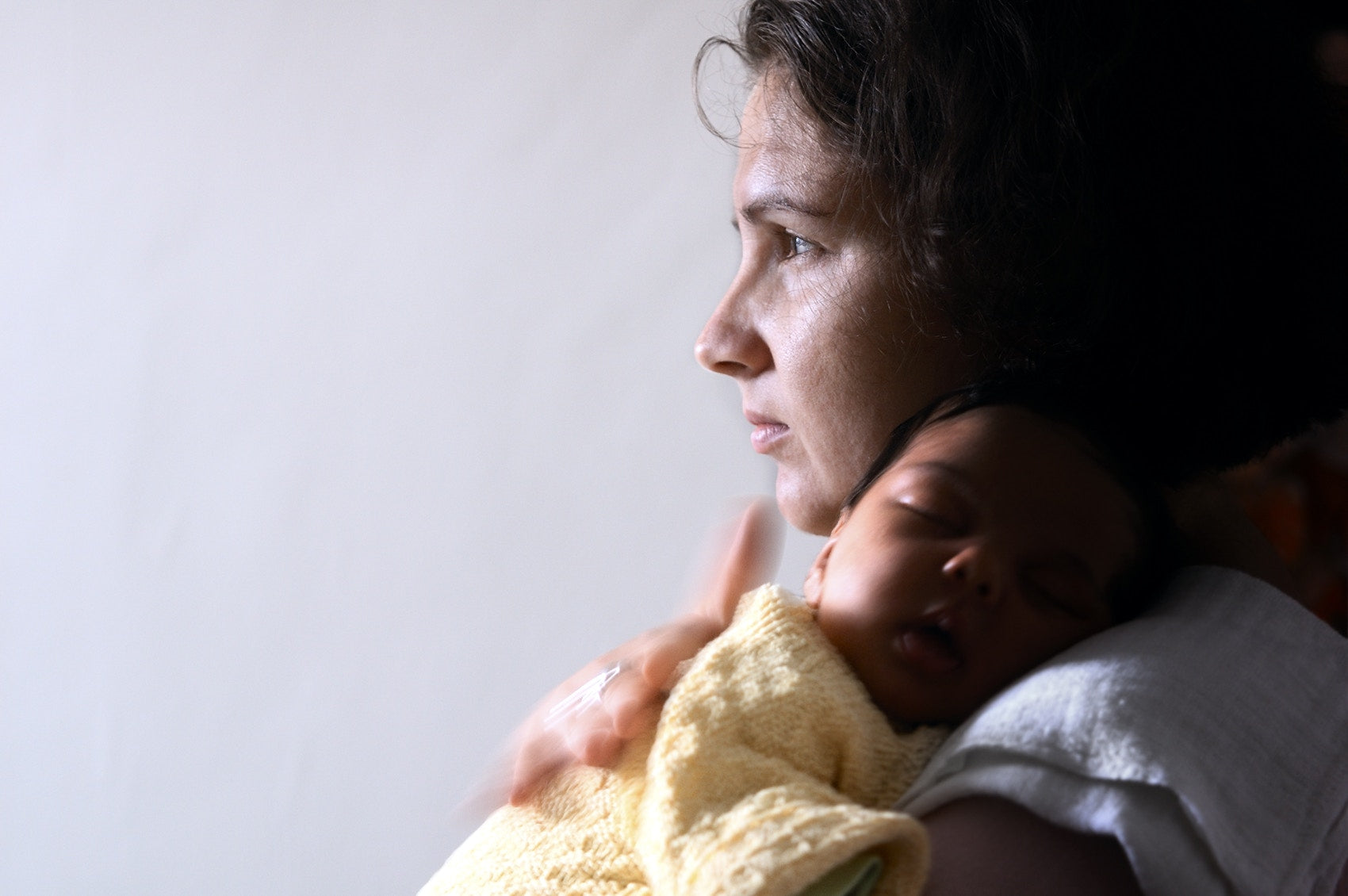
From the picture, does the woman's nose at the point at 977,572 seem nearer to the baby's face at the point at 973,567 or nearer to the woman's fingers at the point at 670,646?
the baby's face at the point at 973,567

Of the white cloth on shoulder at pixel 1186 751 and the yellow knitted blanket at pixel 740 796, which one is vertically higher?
the yellow knitted blanket at pixel 740 796

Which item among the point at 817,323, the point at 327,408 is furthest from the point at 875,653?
the point at 327,408

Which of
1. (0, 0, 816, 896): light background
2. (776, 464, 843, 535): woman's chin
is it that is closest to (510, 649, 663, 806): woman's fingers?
(776, 464, 843, 535): woman's chin

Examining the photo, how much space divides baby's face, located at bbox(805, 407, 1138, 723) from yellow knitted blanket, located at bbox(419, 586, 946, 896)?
0.07ft

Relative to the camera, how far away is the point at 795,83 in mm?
928

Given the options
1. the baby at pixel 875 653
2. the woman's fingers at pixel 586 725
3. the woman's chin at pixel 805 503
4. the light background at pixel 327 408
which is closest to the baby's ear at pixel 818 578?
the baby at pixel 875 653

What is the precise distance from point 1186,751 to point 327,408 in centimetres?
159

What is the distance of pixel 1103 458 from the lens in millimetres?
711

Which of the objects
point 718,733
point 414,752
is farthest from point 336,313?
point 718,733

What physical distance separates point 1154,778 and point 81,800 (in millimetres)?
1926

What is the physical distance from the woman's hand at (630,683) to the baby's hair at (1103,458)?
0.30ft

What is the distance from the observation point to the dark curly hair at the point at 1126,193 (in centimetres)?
80

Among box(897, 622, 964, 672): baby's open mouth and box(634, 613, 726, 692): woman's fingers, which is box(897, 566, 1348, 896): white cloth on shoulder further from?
box(634, 613, 726, 692): woman's fingers

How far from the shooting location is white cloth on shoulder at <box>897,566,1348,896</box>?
530mm
